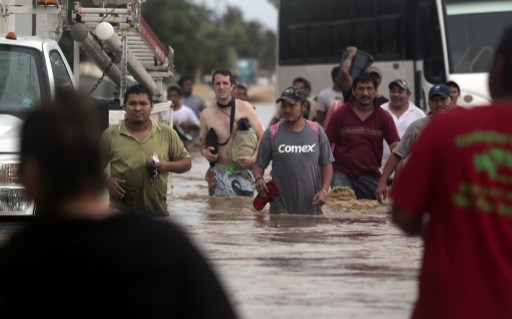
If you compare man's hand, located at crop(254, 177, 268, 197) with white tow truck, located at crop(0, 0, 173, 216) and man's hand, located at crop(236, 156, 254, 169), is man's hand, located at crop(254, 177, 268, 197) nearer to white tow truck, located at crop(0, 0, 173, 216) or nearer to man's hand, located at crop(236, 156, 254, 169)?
white tow truck, located at crop(0, 0, 173, 216)

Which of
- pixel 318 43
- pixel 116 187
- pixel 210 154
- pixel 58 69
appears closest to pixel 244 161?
pixel 210 154

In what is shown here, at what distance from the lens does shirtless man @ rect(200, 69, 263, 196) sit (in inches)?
601

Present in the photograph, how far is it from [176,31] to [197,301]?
3686 inches

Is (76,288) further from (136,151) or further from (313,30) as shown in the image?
(313,30)

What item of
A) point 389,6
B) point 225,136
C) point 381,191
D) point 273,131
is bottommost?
point 381,191

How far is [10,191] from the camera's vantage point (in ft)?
36.8

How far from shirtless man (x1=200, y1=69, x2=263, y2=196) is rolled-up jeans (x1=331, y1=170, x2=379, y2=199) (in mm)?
1073

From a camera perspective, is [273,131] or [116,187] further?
[273,131]

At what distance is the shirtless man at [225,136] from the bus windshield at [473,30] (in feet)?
20.2

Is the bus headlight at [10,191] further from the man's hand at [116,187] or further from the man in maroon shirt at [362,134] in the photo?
the man in maroon shirt at [362,134]

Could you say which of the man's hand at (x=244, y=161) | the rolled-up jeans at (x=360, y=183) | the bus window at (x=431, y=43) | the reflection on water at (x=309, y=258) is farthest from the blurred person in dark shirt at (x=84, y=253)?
the bus window at (x=431, y=43)

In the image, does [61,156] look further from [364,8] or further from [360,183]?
[364,8]

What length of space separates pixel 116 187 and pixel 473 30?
1152 cm

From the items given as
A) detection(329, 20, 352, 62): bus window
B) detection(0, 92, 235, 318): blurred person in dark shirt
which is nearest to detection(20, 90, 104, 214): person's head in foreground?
detection(0, 92, 235, 318): blurred person in dark shirt
